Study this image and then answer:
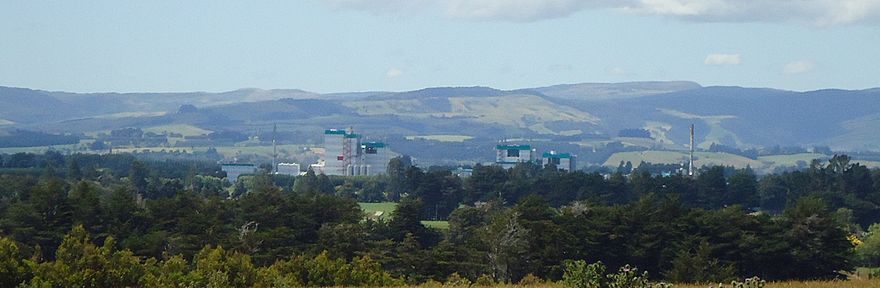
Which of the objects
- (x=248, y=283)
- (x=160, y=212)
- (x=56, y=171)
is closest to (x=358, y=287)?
(x=248, y=283)

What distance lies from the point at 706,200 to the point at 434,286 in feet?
288

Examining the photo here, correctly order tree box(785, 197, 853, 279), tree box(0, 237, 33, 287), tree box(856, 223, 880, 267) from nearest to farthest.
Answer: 1. tree box(0, 237, 33, 287)
2. tree box(785, 197, 853, 279)
3. tree box(856, 223, 880, 267)

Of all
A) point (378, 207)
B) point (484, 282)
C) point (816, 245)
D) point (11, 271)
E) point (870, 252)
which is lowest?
point (378, 207)

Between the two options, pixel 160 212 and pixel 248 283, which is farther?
pixel 160 212

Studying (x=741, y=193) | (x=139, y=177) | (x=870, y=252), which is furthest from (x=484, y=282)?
(x=139, y=177)

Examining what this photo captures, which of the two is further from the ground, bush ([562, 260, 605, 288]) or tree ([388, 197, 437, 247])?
bush ([562, 260, 605, 288])

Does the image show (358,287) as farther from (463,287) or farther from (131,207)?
(131,207)

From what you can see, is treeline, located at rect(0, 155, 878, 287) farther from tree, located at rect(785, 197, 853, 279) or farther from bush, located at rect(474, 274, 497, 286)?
bush, located at rect(474, 274, 497, 286)

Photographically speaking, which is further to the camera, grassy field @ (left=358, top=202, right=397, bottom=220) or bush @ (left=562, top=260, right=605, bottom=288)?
grassy field @ (left=358, top=202, right=397, bottom=220)

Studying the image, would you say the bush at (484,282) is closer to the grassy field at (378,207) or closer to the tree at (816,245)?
the tree at (816,245)

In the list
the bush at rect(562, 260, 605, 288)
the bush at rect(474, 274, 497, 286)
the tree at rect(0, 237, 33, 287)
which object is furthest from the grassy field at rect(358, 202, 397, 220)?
the bush at rect(562, 260, 605, 288)

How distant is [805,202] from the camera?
69.9m

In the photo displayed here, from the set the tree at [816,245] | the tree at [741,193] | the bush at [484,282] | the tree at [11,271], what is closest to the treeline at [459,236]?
the tree at [816,245]

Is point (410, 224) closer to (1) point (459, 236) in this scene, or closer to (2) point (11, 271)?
(1) point (459, 236)
